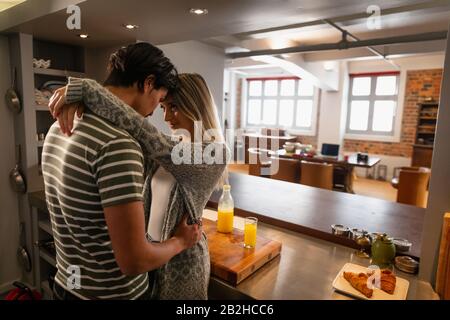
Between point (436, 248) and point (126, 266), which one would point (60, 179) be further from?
point (436, 248)

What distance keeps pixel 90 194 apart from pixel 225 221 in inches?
33.6

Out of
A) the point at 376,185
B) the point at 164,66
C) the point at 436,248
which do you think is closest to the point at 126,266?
the point at 164,66

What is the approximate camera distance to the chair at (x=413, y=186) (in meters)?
4.30

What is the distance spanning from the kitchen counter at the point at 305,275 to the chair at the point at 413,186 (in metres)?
3.36

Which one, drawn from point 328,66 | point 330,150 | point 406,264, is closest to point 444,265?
point 406,264

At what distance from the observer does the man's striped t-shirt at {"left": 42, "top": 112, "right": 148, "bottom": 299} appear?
0.81 meters

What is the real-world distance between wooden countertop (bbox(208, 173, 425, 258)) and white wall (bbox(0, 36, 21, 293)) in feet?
5.57

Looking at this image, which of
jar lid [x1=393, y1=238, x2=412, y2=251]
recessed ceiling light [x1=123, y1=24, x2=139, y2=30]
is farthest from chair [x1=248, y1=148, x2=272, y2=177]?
jar lid [x1=393, y1=238, x2=412, y2=251]

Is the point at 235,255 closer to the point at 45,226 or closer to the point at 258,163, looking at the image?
the point at 45,226

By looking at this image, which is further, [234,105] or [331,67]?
[234,105]

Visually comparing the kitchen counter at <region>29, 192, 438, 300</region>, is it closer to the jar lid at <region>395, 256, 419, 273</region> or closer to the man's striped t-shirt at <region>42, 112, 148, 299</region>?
the jar lid at <region>395, 256, 419, 273</region>

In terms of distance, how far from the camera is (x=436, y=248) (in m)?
1.26

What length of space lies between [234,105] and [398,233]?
9462 mm

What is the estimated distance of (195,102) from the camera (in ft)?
3.84
